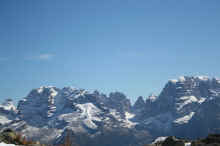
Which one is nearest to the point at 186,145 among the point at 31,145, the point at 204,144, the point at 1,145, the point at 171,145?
the point at 171,145

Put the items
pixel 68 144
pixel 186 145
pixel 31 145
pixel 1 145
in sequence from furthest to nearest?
pixel 186 145
pixel 31 145
pixel 68 144
pixel 1 145

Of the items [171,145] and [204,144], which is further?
[171,145]

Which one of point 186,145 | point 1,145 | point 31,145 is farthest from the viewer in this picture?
point 186,145

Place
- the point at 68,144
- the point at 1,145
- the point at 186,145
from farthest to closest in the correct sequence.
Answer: the point at 186,145, the point at 68,144, the point at 1,145

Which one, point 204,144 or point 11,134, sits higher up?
point 11,134

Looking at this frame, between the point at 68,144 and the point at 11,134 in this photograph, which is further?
the point at 11,134

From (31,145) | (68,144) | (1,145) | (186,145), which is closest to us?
(1,145)

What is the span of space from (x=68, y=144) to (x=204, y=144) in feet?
36.2

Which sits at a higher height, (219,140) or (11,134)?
(11,134)

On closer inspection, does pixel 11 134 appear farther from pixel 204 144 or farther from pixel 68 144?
pixel 204 144

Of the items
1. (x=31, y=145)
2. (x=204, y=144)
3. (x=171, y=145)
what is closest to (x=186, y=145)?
(x=171, y=145)

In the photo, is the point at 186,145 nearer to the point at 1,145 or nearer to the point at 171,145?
the point at 171,145

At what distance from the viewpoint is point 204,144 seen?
24469 millimetres

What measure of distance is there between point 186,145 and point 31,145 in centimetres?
1254
